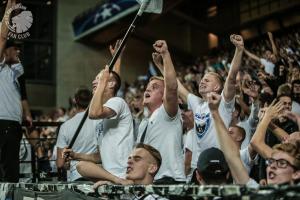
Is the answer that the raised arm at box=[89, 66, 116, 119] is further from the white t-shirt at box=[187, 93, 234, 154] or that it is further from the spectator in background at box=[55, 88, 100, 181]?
the spectator in background at box=[55, 88, 100, 181]

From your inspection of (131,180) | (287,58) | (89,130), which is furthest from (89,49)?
(131,180)

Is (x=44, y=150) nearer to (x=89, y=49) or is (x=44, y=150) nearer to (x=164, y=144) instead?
(x=164, y=144)

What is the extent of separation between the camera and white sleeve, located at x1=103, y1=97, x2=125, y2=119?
213 inches

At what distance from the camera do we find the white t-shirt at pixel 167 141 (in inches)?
212

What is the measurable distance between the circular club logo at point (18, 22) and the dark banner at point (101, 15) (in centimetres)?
1281

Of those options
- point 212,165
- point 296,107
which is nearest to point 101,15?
point 296,107

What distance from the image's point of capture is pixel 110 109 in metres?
5.38

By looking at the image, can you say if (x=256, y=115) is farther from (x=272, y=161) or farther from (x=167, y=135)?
(x=272, y=161)

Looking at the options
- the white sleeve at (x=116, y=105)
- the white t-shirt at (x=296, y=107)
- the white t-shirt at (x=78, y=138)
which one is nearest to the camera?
the white sleeve at (x=116, y=105)

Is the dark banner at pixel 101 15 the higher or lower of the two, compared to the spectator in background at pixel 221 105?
higher

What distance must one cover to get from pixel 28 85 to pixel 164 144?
19174mm

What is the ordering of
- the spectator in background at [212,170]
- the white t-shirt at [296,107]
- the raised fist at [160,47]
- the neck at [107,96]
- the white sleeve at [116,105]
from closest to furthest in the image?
the spectator in background at [212,170] < the raised fist at [160,47] < the white sleeve at [116,105] < the neck at [107,96] < the white t-shirt at [296,107]

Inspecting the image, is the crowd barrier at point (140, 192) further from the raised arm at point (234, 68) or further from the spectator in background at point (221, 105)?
the raised arm at point (234, 68)

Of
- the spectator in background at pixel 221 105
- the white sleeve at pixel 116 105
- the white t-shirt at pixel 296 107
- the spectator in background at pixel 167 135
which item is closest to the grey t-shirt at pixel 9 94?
the white sleeve at pixel 116 105
